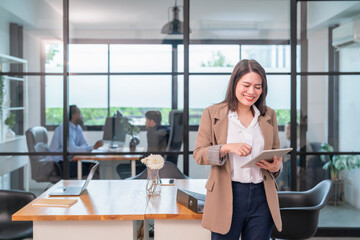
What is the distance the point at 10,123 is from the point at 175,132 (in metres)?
1.79

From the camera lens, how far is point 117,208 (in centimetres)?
277

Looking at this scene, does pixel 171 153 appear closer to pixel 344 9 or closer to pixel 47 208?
pixel 47 208

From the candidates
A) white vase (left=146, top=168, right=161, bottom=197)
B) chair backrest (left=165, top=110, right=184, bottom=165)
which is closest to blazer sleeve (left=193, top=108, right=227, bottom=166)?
white vase (left=146, top=168, right=161, bottom=197)

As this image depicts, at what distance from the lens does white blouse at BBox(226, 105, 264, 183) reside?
7.81 ft

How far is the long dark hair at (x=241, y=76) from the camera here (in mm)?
2410

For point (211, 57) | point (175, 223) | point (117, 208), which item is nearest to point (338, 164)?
point (211, 57)

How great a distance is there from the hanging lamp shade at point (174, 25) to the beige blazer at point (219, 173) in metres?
2.29

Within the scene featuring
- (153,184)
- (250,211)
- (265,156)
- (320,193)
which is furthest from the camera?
(320,193)

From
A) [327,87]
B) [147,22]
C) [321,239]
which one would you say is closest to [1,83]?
[147,22]

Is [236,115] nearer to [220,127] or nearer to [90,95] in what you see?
[220,127]

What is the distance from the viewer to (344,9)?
4.68m

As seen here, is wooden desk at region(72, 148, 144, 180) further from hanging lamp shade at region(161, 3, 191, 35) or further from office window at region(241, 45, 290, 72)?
office window at region(241, 45, 290, 72)

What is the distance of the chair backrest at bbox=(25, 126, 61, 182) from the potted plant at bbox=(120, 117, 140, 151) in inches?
33.7

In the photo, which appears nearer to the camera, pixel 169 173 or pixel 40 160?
pixel 169 173
